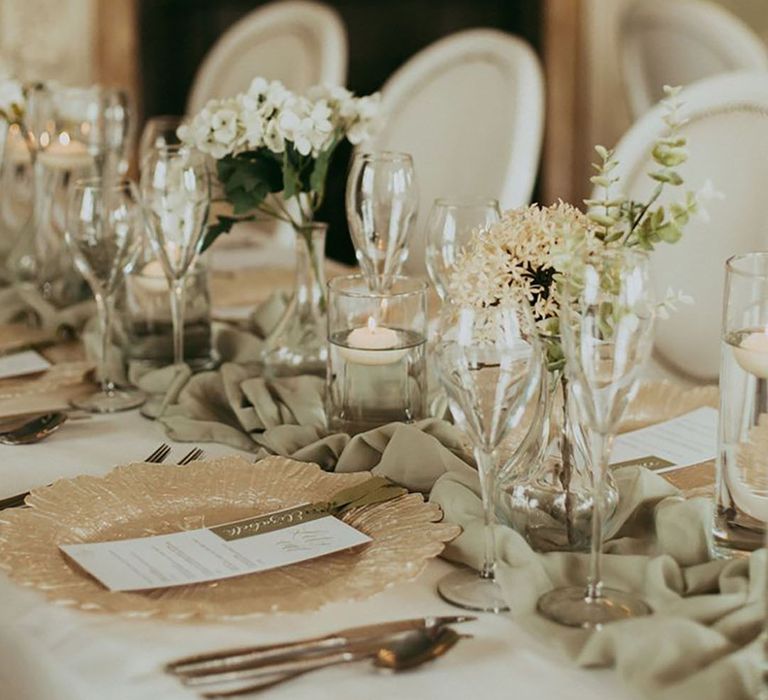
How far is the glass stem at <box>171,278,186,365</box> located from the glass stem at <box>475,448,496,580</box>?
2.08 ft

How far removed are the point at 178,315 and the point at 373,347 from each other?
34cm

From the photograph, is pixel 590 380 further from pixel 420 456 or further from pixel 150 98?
pixel 150 98

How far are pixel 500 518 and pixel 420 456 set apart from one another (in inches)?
4.3

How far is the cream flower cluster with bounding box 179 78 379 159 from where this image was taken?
1384mm

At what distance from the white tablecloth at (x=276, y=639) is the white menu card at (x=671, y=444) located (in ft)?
1.02

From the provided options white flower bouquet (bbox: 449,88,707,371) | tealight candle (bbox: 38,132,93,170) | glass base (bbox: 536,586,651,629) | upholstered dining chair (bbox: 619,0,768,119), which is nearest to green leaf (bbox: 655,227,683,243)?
white flower bouquet (bbox: 449,88,707,371)

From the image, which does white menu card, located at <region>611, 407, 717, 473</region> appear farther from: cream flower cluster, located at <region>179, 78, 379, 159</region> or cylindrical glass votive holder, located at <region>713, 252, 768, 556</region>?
cream flower cluster, located at <region>179, 78, 379, 159</region>

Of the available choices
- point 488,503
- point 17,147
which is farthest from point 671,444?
point 17,147

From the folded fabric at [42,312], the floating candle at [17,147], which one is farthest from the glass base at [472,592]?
the floating candle at [17,147]

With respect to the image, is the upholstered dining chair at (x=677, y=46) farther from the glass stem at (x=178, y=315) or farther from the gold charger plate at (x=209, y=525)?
the gold charger plate at (x=209, y=525)

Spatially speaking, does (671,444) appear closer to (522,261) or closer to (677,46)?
(522,261)

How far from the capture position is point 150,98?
173 inches

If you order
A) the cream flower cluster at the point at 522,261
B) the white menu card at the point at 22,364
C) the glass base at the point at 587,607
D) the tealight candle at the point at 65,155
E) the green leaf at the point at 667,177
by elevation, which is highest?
the green leaf at the point at 667,177

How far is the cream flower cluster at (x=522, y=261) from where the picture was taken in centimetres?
94
